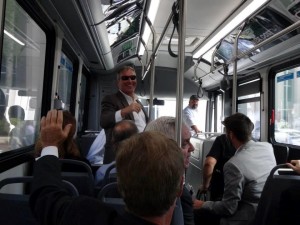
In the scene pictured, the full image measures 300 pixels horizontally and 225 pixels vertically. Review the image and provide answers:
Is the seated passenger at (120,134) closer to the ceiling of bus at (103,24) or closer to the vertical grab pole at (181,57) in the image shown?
the vertical grab pole at (181,57)

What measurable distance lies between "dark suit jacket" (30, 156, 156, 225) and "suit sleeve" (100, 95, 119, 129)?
1.39 metres

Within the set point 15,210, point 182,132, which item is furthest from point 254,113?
point 15,210

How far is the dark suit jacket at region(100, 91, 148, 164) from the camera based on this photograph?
245cm

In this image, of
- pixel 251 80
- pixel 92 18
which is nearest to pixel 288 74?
pixel 251 80

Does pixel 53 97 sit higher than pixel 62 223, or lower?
higher

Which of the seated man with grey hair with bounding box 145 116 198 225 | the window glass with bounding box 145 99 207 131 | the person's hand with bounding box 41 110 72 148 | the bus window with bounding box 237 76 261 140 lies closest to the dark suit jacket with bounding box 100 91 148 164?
the seated man with grey hair with bounding box 145 116 198 225

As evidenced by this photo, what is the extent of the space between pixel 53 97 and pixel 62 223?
246 centimetres

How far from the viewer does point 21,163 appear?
246 centimetres

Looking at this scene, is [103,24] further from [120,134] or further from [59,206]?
[59,206]

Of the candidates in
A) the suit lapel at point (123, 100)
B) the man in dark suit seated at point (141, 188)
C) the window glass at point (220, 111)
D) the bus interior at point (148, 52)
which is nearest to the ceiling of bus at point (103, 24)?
the bus interior at point (148, 52)

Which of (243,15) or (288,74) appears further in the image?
(288,74)

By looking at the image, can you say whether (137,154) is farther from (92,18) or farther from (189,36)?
(189,36)

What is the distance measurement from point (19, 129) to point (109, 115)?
78 centimetres

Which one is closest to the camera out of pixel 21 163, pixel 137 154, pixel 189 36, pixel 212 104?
pixel 137 154
